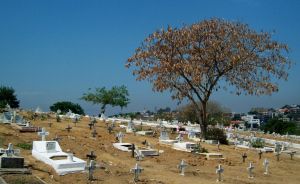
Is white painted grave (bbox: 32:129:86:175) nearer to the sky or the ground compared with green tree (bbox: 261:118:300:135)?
nearer to the ground

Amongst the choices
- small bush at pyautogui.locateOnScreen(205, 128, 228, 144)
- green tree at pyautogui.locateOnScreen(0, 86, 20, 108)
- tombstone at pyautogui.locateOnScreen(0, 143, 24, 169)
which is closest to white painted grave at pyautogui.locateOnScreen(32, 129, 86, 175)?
tombstone at pyautogui.locateOnScreen(0, 143, 24, 169)

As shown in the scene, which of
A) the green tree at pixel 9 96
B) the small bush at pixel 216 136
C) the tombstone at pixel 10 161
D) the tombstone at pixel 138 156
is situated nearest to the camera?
the tombstone at pixel 10 161

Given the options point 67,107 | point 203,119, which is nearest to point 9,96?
point 67,107

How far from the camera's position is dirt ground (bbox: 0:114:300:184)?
529 inches

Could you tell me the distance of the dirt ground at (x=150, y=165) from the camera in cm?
1343

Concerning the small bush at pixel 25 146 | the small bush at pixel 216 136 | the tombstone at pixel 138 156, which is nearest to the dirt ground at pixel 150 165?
the tombstone at pixel 138 156

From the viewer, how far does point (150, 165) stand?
17047mm

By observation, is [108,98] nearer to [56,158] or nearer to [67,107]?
[67,107]

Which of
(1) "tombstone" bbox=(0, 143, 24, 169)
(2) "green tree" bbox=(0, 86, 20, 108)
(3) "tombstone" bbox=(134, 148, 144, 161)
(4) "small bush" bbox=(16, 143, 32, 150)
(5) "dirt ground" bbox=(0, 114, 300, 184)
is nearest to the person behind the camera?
(1) "tombstone" bbox=(0, 143, 24, 169)

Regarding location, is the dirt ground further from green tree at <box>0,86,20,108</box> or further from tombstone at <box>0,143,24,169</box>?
green tree at <box>0,86,20,108</box>

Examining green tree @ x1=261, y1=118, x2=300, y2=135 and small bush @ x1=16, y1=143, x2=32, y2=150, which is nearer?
small bush @ x1=16, y1=143, x2=32, y2=150

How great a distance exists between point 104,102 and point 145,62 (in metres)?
27.3

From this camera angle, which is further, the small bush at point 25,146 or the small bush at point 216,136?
the small bush at point 216,136

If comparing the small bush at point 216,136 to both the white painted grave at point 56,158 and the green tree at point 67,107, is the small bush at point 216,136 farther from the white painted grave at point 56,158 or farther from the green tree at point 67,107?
the green tree at point 67,107
